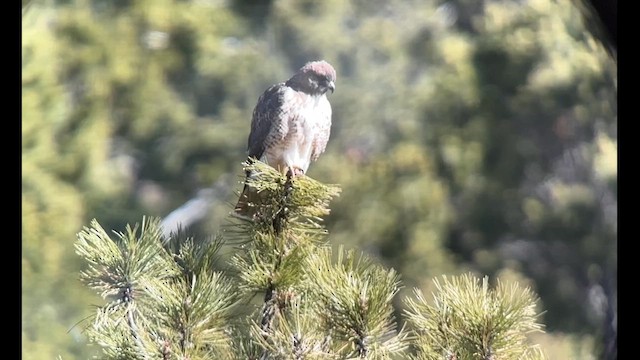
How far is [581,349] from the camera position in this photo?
143cm

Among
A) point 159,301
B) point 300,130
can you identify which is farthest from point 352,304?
point 300,130

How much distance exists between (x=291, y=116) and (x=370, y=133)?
175mm

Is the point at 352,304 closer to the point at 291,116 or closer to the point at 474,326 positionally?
the point at 474,326

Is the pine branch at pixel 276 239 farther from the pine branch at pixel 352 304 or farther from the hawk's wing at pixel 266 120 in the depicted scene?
the hawk's wing at pixel 266 120

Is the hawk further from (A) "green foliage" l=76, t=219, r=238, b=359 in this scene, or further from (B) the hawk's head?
(A) "green foliage" l=76, t=219, r=238, b=359

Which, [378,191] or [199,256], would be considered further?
[378,191]

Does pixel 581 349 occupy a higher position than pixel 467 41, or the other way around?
pixel 467 41

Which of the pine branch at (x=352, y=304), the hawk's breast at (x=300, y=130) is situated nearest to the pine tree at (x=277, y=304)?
the pine branch at (x=352, y=304)

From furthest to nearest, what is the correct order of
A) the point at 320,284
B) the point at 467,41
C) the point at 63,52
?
the point at 467,41, the point at 63,52, the point at 320,284

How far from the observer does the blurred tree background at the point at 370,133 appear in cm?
132

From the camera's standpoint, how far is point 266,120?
51.3 inches

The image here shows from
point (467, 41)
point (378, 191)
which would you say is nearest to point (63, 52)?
point (378, 191)

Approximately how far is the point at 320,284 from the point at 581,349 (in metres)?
0.74
